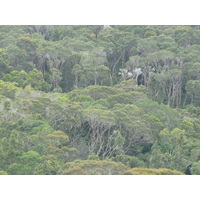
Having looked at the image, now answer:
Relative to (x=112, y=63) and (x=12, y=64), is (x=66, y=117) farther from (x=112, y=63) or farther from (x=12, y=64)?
(x=112, y=63)

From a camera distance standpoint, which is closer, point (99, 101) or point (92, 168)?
point (92, 168)

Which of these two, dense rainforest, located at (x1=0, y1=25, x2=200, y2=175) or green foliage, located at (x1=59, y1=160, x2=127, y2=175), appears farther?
dense rainforest, located at (x1=0, y1=25, x2=200, y2=175)

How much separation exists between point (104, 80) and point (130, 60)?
387 cm

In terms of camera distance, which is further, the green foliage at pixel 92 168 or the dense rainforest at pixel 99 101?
the dense rainforest at pixel 99 101

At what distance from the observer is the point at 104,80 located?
34125 mm

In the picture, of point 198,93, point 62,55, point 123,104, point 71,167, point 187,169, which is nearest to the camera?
point 71,167

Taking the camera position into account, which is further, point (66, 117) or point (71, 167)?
point (66, 117)

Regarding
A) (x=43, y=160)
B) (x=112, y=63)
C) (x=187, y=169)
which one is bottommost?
(x=187, y=169)

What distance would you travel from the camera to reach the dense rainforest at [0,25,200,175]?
19562 mm

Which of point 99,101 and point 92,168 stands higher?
point 99,101

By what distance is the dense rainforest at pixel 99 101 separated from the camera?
19562 mm

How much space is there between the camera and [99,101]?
25.5 meters

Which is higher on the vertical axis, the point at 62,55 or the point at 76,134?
the point at 62,55

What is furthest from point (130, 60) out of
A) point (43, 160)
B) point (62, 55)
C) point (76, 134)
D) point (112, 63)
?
point (43, 160)
